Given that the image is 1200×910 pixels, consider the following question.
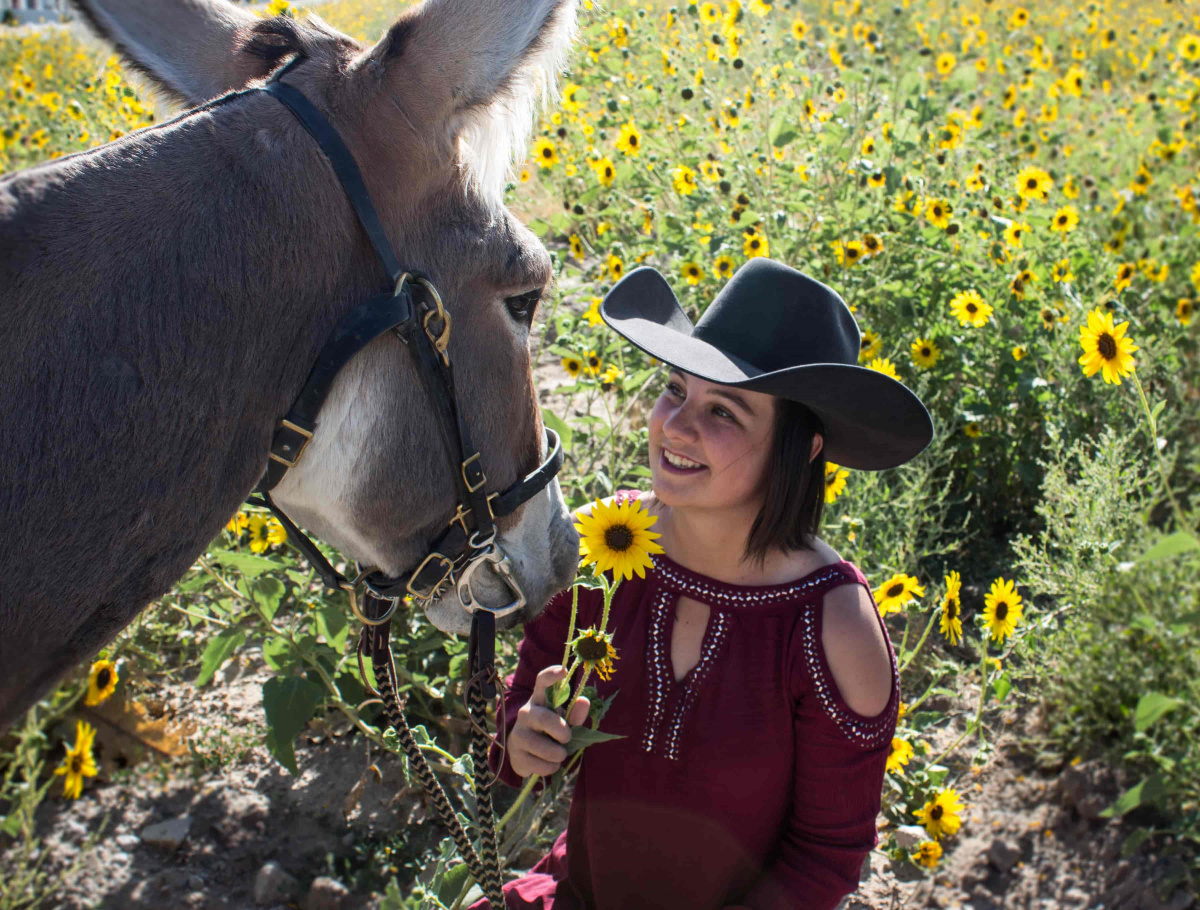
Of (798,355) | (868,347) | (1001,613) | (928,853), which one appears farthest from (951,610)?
(868,347)

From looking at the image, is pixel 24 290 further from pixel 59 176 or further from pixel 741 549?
pixel 741 549

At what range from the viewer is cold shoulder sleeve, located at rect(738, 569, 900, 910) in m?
1.85

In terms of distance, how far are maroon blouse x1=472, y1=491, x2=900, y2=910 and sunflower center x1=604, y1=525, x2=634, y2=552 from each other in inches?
10.0

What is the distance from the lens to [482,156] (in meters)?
1.58

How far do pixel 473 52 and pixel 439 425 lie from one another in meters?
0.58

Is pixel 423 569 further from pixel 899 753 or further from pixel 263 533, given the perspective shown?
pixel 263 533

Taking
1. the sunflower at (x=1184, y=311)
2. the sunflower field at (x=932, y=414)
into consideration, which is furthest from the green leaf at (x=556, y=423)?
the sunflower at (x=1184, y=311)

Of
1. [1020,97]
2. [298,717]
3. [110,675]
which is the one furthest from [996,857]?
[1020,97]

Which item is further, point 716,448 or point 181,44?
point 716,448

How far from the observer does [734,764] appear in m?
1.93

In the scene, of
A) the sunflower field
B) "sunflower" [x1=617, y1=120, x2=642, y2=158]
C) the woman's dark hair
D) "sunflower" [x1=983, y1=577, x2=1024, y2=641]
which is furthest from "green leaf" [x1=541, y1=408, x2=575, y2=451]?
"sunflower" [x1=617, y1=120, x2=642, y2=158]

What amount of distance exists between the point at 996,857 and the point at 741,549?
1.66 metres

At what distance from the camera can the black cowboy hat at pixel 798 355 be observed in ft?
5.91

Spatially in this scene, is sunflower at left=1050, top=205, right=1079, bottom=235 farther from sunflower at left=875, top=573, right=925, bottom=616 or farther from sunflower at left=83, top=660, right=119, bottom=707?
sunflower at left=83, top=660, right=119, bottom=707
